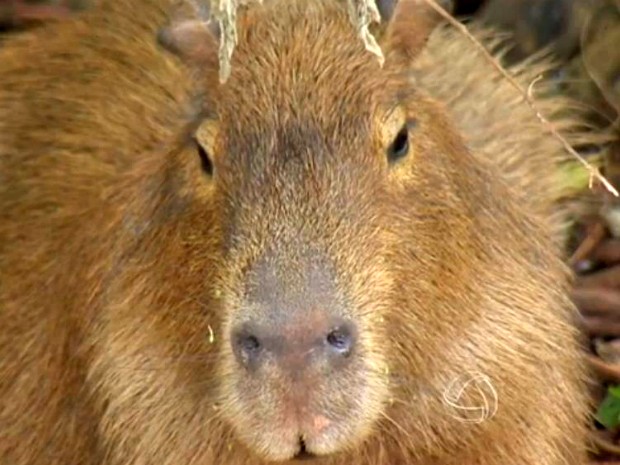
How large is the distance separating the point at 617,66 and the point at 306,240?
2130 millimetres

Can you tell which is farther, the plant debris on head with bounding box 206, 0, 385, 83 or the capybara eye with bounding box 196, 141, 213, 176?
the capybara eye with bounding box 196, 141, 213, 176

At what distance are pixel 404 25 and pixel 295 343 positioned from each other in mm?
949

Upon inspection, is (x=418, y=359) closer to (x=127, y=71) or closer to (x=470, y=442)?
(x=470, y=442)

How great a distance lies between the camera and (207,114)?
382 centimetres

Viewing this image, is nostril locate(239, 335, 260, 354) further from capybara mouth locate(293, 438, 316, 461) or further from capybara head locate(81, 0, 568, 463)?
capybara mouth locate(293, 438, 316, 461)

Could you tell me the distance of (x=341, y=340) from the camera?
3.35m

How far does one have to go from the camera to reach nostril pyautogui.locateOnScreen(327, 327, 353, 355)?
3.34m

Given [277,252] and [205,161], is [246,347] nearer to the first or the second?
[277,252]

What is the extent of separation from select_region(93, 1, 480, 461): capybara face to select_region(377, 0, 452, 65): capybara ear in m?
0.08

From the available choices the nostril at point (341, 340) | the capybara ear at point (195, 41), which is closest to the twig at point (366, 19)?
the capybara ear at point (195, 41)

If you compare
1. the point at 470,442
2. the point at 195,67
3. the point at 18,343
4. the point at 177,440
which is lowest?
the point at 18,343

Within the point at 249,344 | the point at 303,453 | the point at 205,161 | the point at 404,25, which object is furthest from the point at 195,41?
the point at 303,453

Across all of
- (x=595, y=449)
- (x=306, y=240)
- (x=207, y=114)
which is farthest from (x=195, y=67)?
(x=595, y=449)

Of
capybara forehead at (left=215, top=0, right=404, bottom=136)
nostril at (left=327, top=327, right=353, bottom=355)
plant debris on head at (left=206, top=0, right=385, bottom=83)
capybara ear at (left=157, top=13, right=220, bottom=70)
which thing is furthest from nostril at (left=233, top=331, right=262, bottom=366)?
capybara ear at (left=157, top=13, right=220, bottom=70)
